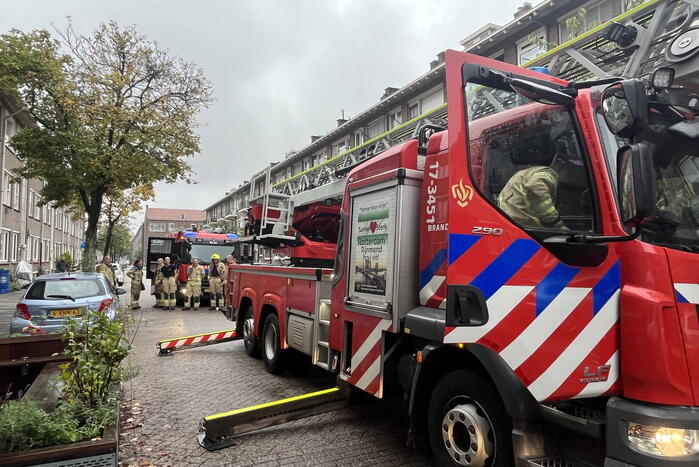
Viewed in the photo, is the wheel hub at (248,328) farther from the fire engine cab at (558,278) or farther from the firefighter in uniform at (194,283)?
the firefighter in uniform at (194,283)

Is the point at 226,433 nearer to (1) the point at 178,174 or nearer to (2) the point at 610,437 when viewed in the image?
(2) the point at 610,437

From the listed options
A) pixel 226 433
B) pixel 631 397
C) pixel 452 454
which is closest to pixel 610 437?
pixel 631 397

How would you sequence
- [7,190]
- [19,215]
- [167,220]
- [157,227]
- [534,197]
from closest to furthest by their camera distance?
[534,197], [7,190], [19,215], [157,227], [167,220]

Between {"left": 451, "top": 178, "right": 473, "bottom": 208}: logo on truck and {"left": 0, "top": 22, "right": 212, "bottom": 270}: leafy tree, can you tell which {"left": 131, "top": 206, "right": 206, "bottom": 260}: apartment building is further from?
{"left": 451, "top": 178, "right": 473, "bottom": 208}: logo on truck

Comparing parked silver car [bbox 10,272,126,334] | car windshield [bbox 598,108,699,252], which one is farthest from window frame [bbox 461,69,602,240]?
parked silver car [bbox 10,272,126,334]

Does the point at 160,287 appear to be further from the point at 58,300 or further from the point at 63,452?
the point at 63,452

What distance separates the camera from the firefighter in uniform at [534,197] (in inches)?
112

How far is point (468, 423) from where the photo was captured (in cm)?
300

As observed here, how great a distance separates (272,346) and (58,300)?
391 cm

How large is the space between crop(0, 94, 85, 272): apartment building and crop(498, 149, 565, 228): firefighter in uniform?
19.6 meters

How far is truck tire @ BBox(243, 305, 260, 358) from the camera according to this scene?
299 inches

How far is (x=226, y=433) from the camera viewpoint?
13.9 feet

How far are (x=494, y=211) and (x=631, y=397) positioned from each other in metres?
1.24

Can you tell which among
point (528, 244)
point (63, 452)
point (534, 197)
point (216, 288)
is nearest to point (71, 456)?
point (63, 452)
